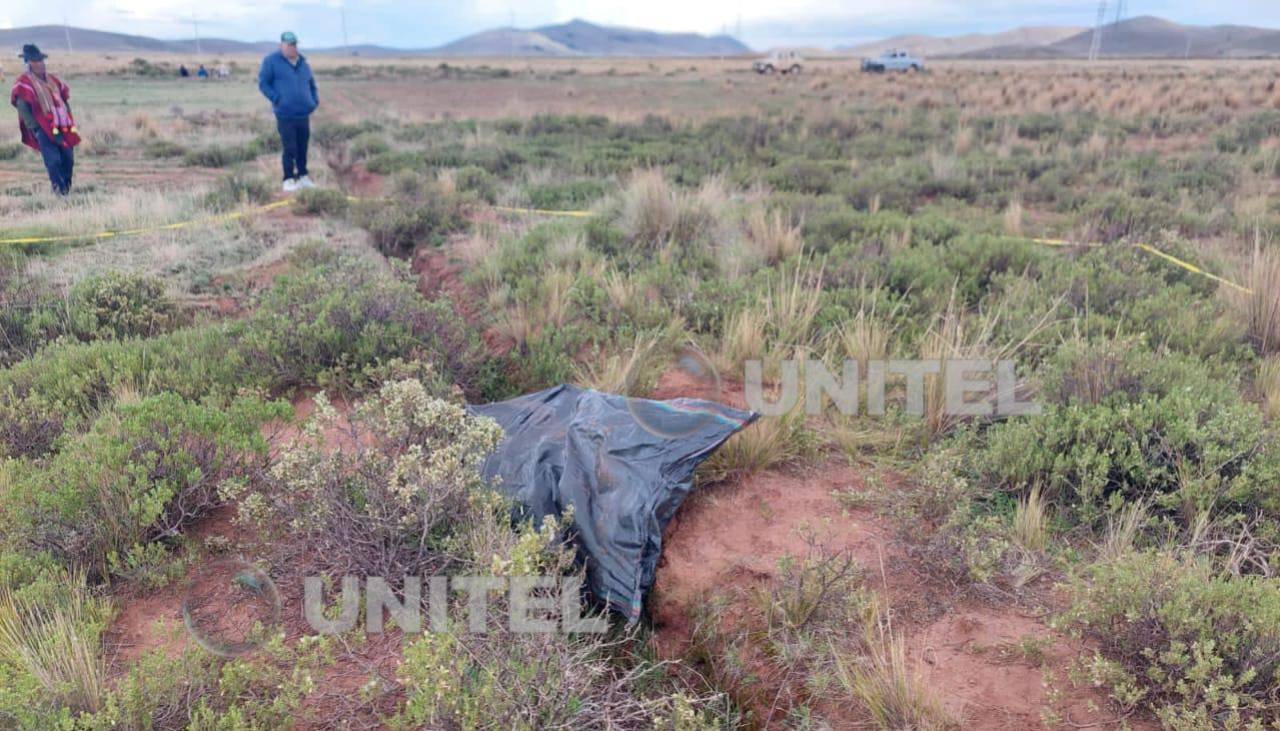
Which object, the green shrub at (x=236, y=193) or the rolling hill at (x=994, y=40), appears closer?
the green shrub at (x=236, y=193)

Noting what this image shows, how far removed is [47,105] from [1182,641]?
11.1 m

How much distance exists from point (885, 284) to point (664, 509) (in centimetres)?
345

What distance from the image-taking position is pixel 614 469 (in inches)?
132

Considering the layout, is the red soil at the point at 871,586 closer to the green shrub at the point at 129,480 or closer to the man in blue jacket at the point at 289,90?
the green shrub at the point at 129,480

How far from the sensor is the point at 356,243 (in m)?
7.62

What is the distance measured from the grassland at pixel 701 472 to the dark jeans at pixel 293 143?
1.97 metres

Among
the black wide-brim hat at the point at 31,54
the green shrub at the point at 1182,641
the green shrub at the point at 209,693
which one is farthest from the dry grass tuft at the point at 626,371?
the black wide-brim hat at the point at 31,54

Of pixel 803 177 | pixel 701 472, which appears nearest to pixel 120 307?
pixel 701 472

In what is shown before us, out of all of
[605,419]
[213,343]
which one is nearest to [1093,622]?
[605,419]

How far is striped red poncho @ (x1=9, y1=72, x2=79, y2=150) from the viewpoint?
870 cm

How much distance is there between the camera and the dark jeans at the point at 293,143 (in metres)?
9.91

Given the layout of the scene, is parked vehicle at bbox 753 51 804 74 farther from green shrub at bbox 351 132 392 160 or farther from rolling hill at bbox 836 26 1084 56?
rolling hill at bbox 836 26 1084 56

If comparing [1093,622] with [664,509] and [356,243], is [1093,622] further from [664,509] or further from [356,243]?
[356,243]

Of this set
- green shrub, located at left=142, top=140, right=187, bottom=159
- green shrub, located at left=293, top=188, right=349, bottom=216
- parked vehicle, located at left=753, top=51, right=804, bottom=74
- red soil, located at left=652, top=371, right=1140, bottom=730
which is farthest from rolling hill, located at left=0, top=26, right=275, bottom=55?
red soil, located at left=652, top=371, right=1140, bottom=730
